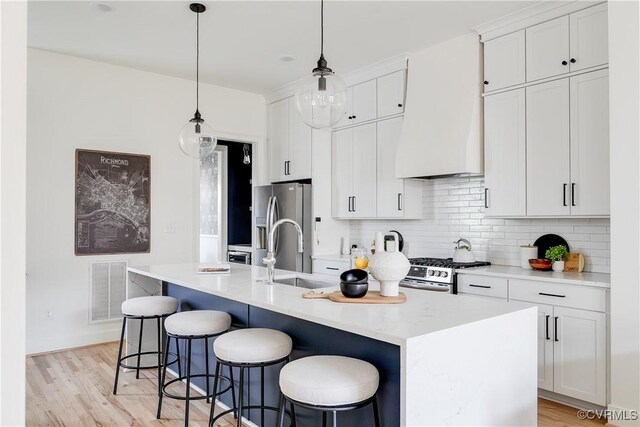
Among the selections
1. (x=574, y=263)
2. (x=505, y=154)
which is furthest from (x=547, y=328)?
(x=505, y=154)

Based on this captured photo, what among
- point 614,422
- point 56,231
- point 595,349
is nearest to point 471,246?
point 595,349

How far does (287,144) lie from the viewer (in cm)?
568

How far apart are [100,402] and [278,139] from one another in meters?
3.64

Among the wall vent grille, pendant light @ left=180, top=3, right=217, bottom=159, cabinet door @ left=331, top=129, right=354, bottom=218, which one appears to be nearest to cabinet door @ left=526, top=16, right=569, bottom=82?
cabinet door @ left=331, top=129, right=354, bottom=218

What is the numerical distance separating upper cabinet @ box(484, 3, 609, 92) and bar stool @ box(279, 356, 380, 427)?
Result: 274cm

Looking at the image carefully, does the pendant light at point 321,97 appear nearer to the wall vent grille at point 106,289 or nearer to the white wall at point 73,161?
the white wall at point 73,161

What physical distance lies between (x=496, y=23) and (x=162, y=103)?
139 inches

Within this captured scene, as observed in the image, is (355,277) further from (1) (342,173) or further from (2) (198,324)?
(1) (342,173)

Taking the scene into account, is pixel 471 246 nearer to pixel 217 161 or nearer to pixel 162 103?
pixel 162 103

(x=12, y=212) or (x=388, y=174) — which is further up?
(x=388, y=174)

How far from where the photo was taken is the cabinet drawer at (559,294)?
2932mm

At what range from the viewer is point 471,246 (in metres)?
4.27

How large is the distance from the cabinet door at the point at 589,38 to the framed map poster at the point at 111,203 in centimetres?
417

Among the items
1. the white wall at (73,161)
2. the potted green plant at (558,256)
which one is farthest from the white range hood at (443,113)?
the white wall at (73,161)
